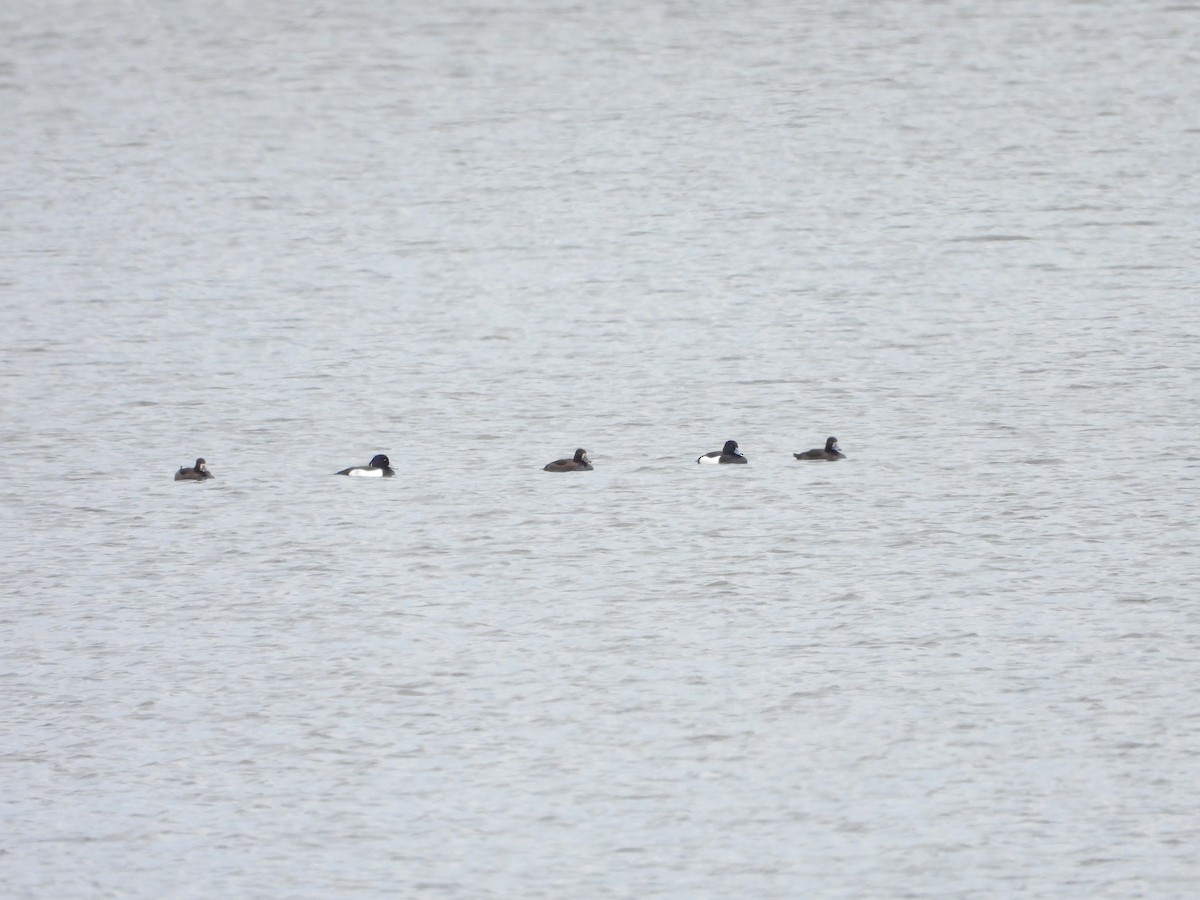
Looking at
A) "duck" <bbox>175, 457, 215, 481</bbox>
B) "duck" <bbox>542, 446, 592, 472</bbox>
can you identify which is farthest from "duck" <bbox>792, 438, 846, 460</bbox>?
"duck" <bbox>175, 457, 215, 481</bbox>

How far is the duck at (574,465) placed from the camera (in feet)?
70.2

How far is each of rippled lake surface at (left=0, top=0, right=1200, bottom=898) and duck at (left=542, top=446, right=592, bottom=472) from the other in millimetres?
303

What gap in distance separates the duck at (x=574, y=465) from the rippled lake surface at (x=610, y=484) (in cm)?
30

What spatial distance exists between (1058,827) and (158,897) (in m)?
5.21

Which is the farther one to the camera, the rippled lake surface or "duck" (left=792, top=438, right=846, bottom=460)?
"duck" (left=792, top=438, right=846, bottom=460)

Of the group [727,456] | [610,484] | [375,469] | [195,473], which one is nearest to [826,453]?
[727,456]

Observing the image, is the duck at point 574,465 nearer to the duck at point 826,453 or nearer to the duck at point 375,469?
the duck at point 375,469

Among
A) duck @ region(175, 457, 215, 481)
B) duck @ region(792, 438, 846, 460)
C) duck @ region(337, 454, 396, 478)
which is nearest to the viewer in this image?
duck @ region(175, 457, 215, 481)

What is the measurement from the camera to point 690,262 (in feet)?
112

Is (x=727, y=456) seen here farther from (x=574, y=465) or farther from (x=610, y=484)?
(x=574, y=465)

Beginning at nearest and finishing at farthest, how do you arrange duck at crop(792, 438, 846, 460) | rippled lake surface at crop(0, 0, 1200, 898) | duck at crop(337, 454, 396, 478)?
1. rippled lake surface at crop(0, 0, 1200, 898)
2. duck at crop(337, 454, 396, 478)
3. duck at crop(792, 438, 846, 460)

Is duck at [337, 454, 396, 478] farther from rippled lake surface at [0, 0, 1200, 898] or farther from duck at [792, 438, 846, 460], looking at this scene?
duck at [792, 438, 846, 460]

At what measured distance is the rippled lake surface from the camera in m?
12.8

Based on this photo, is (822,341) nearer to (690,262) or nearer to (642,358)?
(642,358)
